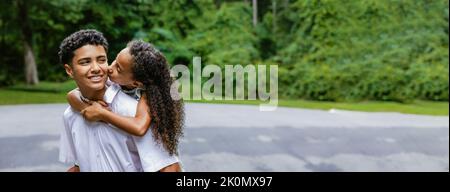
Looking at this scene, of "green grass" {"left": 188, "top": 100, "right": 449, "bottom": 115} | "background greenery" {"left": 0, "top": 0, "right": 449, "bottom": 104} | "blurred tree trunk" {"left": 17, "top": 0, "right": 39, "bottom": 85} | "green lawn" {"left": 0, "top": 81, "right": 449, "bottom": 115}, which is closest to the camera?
"green lawn" {"left": 0, "top": 81, "right": 449, "bottom": 115}

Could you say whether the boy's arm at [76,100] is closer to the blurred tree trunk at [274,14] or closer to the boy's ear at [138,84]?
the boy's ear at [138,84]

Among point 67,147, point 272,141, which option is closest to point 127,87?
point 67,147

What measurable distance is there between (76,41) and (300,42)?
654 centimetres

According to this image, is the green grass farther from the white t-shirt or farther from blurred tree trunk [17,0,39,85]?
the white t-shirt

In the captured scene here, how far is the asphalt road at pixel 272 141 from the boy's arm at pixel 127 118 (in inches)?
101

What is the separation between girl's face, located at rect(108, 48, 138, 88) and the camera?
2.27 feet

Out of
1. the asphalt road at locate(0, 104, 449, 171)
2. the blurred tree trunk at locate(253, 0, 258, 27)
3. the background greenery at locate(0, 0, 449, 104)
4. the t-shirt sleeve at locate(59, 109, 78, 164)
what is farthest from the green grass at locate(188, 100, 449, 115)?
the t-shirt sleeve at locate(59, 109, 78, 164)

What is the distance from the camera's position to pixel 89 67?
0.69m

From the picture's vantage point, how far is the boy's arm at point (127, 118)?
2.27 feet

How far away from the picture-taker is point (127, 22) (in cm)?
420

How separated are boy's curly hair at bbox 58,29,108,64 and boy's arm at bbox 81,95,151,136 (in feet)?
0.25
